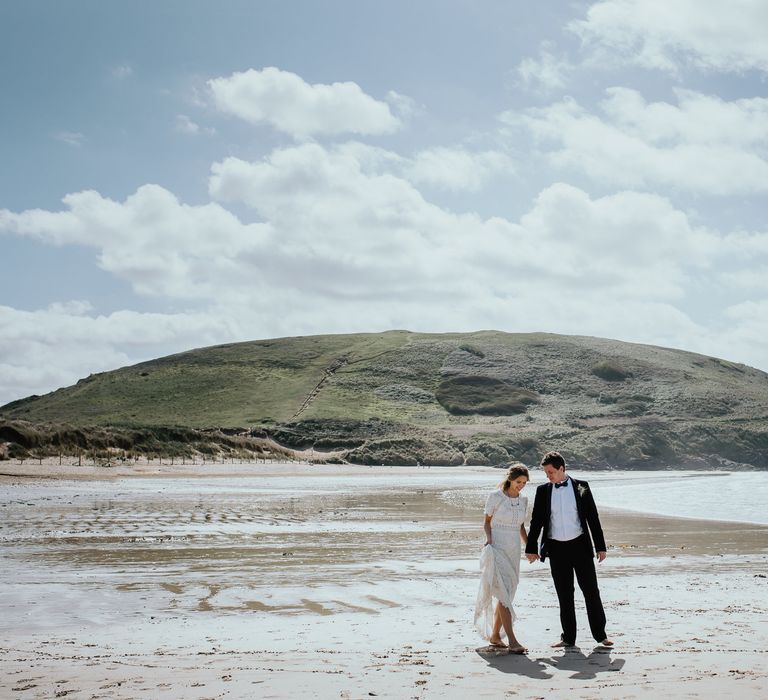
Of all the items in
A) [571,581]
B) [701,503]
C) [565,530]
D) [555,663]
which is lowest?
[701,503]

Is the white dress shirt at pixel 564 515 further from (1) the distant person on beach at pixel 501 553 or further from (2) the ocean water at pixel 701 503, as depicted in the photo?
(2) the ocean water at pixel 701 503

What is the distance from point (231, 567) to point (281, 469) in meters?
46.5

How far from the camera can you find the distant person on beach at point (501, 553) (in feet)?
27.3

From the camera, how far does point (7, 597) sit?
10367 mm

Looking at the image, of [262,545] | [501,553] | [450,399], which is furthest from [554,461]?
[450,399]

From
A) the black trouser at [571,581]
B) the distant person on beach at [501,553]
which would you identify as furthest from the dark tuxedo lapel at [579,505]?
the distant person on beach at [501,553]

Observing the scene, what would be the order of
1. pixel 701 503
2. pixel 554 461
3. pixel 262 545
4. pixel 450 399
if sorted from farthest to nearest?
1. pixel 450 399
2. pixel 701 503
3. pixel 262 545
4. pixel 554 461

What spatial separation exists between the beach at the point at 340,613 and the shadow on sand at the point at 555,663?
1.2 inches

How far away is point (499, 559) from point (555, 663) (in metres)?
1.28

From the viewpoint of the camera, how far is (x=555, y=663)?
7.59 m

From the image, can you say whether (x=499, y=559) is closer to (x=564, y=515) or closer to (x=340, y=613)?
(x=564, y=515)

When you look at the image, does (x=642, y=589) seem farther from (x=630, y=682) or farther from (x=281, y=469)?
(x=281, y=469)

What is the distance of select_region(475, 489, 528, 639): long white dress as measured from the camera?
330 inches

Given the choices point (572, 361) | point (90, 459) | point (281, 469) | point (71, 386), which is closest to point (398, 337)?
point (572, 361)
